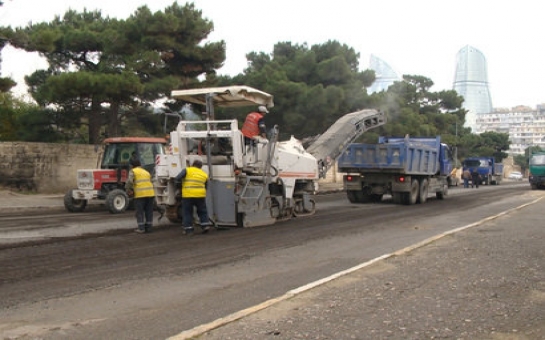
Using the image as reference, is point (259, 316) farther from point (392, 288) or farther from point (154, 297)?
point (392, 288)

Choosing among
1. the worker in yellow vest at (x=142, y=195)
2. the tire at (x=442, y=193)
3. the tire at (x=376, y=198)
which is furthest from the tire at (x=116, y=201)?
the tire at (x=442, y=193)

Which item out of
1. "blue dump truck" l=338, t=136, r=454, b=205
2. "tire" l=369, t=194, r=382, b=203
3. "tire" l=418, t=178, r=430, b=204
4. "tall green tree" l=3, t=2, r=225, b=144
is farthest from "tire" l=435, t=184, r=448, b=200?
"tall green tree" l=3, t=2, r=225, b=144

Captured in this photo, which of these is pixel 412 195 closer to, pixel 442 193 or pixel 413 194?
pixel 413 194

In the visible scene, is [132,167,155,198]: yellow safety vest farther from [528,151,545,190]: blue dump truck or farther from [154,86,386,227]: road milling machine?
[528,151,545,190]: blue dump truck

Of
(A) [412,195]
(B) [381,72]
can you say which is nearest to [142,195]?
(A) [412,195]

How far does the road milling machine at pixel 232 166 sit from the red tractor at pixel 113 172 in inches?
129

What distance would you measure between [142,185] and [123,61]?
13153 mm

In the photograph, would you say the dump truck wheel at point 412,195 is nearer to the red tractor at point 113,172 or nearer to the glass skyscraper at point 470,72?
the red tractor at point 113,172

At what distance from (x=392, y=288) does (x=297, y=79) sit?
25685mm

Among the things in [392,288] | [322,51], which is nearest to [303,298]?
[392,288]

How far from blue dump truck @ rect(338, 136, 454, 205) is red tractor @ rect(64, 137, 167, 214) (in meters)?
7.07

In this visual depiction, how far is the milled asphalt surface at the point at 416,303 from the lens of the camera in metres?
4.82

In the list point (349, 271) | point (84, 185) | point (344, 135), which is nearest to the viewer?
point (349, 271)

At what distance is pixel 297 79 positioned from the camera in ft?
102
